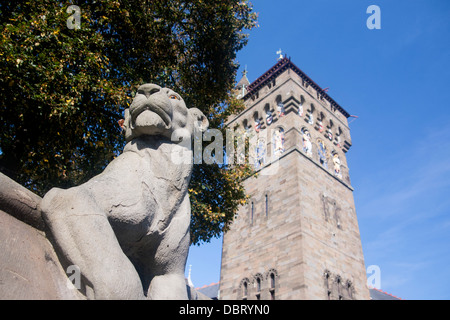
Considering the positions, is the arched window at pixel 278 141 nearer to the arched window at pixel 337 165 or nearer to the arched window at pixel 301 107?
the arched window at pixel 301 107

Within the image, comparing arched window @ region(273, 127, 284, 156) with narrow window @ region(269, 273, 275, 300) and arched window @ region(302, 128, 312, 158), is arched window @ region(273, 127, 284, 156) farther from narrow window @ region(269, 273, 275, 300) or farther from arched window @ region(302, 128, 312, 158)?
narrow window @ region(269, 273, 275, 300)

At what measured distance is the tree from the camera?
16.8 ft

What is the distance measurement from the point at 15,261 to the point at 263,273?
17.7 m

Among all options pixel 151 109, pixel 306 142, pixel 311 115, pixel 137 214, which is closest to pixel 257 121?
pixel 311 115

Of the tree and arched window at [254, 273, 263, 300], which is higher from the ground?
the tree

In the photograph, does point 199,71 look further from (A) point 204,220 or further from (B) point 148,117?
(B) point 148,117

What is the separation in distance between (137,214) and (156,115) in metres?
0.72


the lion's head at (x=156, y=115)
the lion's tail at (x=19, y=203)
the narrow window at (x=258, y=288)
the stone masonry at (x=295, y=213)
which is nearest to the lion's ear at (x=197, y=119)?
the lion's head at (x=156, y=115)

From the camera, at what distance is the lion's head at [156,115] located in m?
2.30

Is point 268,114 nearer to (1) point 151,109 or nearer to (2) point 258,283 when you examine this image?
(2) point 258,283

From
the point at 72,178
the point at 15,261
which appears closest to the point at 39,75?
the point at 72,178

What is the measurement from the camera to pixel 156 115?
231 centimetres

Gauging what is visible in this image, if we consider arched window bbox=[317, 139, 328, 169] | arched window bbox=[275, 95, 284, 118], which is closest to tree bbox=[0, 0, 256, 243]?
arched window bbox=[275, 95, 284, 118]
